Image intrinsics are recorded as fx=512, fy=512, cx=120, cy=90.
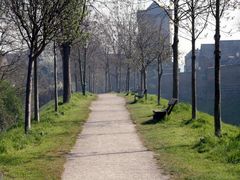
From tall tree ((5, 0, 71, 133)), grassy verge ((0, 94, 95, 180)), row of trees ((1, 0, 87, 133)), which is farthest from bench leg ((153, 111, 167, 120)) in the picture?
tall tree ((5, 0, 71, 133))

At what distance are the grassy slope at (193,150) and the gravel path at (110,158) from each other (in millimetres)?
Result: 376

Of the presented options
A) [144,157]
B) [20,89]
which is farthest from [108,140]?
[20,89]

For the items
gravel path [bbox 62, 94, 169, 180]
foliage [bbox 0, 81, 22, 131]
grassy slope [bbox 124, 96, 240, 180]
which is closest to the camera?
grassy slope [bbox 124, 96, 240, 180]

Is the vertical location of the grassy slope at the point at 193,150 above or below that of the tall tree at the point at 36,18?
below

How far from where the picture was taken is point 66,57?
35188mm

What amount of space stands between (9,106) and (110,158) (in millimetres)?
37501

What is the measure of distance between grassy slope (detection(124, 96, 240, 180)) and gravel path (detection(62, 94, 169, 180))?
1.24 ft

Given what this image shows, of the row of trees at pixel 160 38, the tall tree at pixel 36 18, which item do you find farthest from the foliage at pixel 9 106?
the tall tree at pixel 36 18

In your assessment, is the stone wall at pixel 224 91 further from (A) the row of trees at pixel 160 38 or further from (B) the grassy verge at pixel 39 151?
(B) the grassy verge at pixel 39 151

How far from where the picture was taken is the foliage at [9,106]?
146ft

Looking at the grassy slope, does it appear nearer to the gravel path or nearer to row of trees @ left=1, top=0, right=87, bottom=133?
the gravel path

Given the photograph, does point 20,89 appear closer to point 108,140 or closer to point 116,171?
point 108,140

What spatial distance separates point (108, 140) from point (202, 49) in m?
79.4

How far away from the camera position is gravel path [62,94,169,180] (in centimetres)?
1055
